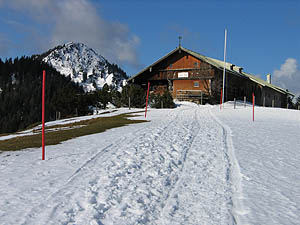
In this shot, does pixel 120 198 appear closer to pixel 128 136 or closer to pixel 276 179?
pixel 276 179

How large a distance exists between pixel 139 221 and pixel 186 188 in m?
1.47

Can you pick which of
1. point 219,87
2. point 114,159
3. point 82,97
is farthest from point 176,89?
point 114,159

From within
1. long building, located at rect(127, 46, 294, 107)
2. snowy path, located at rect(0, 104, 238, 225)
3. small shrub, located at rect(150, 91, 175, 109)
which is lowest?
snowy path, located at rect(0, 104, 238, 225)

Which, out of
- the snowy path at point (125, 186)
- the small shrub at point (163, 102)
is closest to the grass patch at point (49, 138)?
the snowy path at point (125, 186)

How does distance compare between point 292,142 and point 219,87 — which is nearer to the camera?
point 292,142

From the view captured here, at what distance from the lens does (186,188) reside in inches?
194

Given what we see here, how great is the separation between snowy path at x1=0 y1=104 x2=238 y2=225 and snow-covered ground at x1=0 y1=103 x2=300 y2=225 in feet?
0.05

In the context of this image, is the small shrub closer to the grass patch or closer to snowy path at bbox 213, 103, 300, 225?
the grass patch

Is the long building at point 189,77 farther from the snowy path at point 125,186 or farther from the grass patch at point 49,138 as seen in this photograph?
the snowy path at point 125,186

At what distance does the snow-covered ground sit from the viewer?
12.7 ft

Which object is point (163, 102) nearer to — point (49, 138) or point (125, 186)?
point (49, 138)

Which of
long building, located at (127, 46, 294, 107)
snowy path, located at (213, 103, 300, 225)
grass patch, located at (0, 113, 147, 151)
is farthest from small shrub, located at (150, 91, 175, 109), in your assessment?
snowy path, located at (213, 103, 300, 225)

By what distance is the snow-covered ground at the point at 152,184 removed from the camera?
3.88m

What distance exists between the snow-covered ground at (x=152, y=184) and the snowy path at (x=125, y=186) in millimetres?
16
